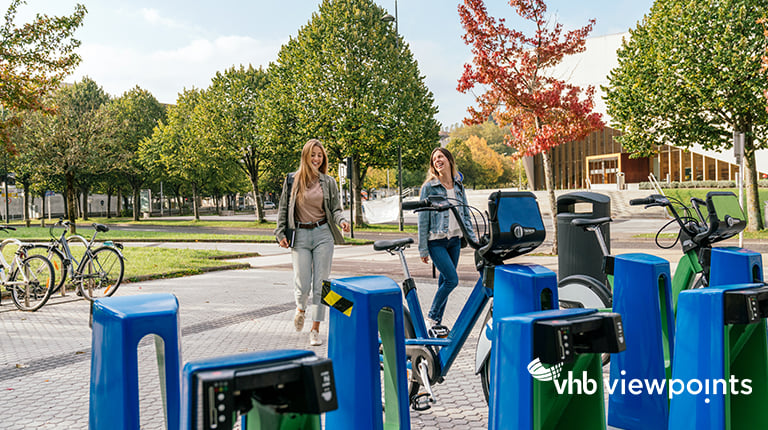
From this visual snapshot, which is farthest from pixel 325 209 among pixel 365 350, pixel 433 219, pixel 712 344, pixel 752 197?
pixel 752 197

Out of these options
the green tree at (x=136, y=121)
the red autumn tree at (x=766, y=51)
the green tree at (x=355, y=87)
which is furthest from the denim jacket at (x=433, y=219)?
the green tree at (x=136, y=121)

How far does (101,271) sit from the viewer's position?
874cm

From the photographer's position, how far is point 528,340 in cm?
221

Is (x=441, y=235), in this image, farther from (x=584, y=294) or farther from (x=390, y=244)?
(x=584, y=294)

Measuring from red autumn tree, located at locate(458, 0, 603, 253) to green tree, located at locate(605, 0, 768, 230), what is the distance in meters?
7.27

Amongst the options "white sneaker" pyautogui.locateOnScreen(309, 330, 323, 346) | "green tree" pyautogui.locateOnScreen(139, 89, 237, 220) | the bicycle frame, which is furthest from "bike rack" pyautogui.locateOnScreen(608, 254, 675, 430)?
"green tree" pyautogui.locateOnScreen(139, 89, 237, 220)

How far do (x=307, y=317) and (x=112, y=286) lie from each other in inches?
134

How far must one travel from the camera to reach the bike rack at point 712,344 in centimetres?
256

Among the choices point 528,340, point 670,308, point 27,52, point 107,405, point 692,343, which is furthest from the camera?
point 27,52

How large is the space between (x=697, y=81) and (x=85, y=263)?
19.1m

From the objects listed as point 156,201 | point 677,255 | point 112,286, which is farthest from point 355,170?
A: point 156,201

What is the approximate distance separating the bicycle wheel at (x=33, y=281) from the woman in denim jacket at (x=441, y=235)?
566 centimetres

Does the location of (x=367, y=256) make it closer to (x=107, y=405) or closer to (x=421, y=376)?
(x=421, y=376)

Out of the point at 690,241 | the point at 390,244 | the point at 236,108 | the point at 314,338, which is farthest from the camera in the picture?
the point at 236,108
